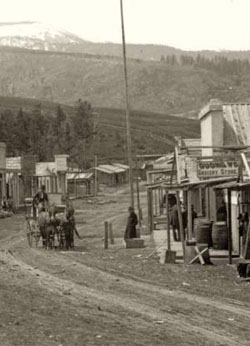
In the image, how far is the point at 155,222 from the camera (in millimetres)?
40500

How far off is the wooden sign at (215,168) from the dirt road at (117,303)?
3.07 metres

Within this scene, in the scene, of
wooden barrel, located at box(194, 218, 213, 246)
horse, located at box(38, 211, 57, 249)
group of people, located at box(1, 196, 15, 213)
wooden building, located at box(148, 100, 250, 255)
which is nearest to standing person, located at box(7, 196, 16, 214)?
group of people, located at box(1, 196, 15, 213)

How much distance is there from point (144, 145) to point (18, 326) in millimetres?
101341

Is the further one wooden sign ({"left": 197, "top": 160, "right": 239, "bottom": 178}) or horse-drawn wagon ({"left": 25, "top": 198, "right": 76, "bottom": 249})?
horse-drawn wagon ({"left": 25, "top": 198, "right": 76, "bottom": 249})

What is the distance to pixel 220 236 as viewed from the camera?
2659 centimetres

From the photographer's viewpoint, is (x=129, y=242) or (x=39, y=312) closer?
(x=39, y=312)

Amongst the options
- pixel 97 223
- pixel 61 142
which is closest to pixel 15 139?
pixel 61 142

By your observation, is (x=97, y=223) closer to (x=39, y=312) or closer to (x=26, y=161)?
(x=26, y=161)

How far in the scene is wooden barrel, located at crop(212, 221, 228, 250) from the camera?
26406 millimetres

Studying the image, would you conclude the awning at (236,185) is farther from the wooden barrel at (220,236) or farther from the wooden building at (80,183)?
the wooden building at (80,183)

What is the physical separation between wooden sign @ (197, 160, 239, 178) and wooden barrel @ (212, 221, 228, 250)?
224 cm

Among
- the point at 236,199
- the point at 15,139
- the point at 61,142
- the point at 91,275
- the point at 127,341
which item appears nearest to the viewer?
the point at 127,341

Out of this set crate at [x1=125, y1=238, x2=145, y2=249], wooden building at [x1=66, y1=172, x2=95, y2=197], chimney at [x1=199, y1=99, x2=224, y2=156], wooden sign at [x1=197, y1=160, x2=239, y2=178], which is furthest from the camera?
wooden building at [x1=66, y1=172, x2=95, y2=197]

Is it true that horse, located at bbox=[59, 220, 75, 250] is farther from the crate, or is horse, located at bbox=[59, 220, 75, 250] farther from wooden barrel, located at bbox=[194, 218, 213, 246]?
wooden barrel, located at bbox=[194, 218, 213, 246]
